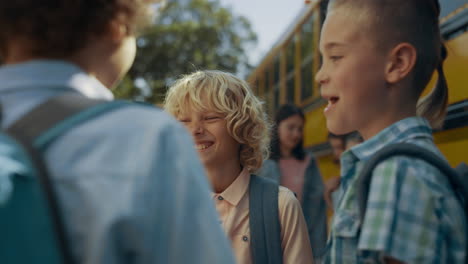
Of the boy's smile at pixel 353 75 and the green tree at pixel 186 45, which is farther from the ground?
the green tree at pixel 186 45

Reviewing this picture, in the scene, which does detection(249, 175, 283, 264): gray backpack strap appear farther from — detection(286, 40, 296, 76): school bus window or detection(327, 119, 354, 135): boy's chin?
detection(286, 40, 296, 76): school bus window

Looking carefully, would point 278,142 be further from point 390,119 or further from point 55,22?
point 55,22

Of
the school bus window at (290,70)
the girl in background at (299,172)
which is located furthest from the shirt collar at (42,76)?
the school bus window at (290,70)

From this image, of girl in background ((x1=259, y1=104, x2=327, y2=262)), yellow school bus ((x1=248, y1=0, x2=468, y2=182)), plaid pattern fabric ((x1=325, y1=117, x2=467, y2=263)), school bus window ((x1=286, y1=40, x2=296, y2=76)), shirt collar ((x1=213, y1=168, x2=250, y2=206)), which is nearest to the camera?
plaid pattern fabric ((x1=325, y1=117, x2=467, y2=263))

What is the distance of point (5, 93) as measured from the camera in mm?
876

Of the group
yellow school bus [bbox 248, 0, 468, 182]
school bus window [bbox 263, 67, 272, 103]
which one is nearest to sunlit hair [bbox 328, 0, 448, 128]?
yellow school bus [bbox 248, 0, 468, 182]

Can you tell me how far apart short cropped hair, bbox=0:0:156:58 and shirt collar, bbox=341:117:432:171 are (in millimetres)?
680

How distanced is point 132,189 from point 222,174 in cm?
133

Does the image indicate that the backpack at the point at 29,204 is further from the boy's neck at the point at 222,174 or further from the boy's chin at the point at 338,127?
the boy's neck at the point at 222,174

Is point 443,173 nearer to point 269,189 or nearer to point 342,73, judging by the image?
point 342,73

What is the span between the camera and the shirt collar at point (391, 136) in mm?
1291

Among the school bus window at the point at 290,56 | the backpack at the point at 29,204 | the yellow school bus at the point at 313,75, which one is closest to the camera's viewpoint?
the backpack at the point at 29,204

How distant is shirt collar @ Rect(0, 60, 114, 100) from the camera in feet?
2.85

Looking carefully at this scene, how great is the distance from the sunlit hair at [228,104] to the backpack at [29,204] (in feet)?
4.39
